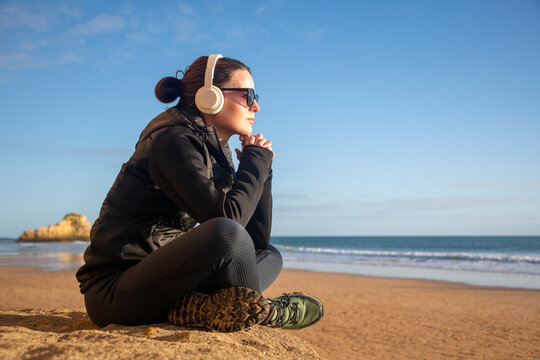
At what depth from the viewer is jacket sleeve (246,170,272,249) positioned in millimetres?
2758

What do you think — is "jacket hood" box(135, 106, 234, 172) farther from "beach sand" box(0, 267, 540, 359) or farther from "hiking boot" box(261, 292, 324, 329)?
"beach sand" box(0, 267, 540, 359)

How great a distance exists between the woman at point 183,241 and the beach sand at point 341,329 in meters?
0.13

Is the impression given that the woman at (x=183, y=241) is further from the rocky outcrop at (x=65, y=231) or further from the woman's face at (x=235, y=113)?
the rocky outcrop at (x=65, y=231)

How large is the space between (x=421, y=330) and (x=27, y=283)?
24.7ft

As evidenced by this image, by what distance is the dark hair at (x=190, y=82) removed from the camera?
245 cm

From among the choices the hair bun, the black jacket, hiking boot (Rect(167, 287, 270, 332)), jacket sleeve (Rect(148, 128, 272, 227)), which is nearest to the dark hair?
the hair bun

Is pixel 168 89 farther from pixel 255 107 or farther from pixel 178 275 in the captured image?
pixel 178 275

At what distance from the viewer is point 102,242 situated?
2.03 m

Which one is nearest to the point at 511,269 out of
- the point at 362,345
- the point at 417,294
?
the point at 417,294

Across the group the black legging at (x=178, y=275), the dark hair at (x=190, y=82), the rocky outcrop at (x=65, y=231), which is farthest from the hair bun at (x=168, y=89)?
the rocky outcrop at (x=65, y=231)

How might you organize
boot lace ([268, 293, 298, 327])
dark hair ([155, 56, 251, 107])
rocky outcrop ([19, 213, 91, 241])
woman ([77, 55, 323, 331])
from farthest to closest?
rocky outcrop ([19, 213, 91, 241]) < dark hair ([155, 56, 251, 107]) < boot lace ([268, 293, 298, 327]) < woman ([77, 55, 323, 331])

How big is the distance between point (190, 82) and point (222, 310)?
1341 mm

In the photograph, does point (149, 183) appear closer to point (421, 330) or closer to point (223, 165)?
point (223, 165)

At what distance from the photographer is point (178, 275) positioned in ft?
6.21
